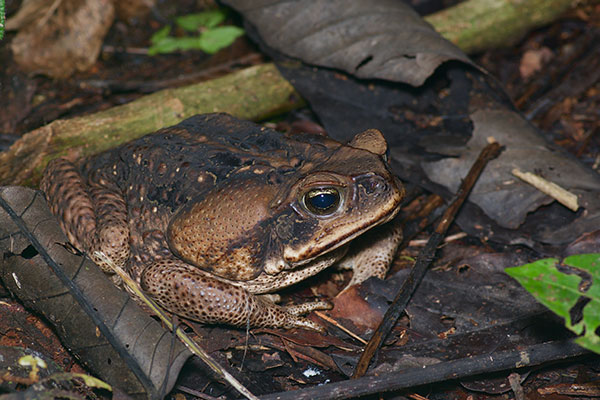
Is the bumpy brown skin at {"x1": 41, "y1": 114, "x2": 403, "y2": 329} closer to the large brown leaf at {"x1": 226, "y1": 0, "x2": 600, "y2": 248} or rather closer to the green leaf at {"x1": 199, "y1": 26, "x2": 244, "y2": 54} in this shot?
the large brown leaf at {"x1": 226, "y1": 0, "x2": 600, "y2": 248}

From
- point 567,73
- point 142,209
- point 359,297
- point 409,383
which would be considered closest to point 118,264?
point 142,209

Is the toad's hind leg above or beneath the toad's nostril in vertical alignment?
beneath

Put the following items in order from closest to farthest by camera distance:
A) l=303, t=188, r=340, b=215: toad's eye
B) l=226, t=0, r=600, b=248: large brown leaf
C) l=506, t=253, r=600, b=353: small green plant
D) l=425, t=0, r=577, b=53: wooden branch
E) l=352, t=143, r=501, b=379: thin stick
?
l=506, t=253, r=600, b=353: small green plant
l=303, t=188, r=340, b=215: toad's eye
l=352, t=143, r=501, b=379: thin stick
l=226, t=0, r=600, b=248: large brown leaf
l=425, t=0, r=577, b=53: wooden branch

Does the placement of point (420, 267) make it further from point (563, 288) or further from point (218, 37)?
point (218, 37)

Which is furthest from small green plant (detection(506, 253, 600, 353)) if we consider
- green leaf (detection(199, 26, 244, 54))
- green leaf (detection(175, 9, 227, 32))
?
green leaf (detection(175, 9, 227, 32))

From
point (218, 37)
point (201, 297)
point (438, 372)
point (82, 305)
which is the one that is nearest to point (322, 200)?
point (201, 297)

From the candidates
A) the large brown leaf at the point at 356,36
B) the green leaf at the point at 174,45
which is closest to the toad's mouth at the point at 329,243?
the large brown leaf at the point at 356,36
